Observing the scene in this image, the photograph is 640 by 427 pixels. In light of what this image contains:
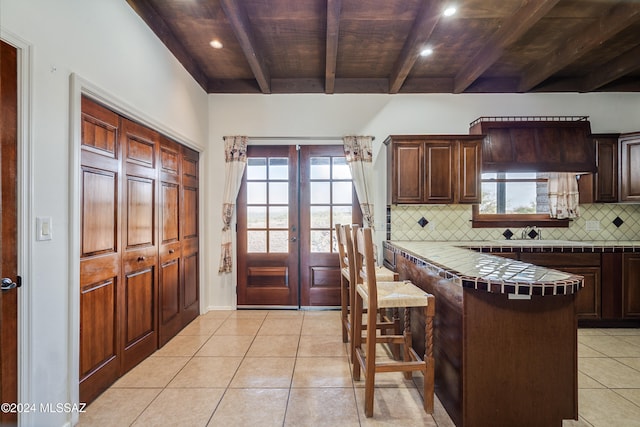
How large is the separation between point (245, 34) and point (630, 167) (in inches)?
175

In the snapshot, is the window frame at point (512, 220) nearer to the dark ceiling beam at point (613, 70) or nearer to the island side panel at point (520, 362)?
the dark ceiling beam at point (613, 70)

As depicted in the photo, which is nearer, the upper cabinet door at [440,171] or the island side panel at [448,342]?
the island side panel at [448,342]

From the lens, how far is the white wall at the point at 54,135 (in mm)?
1599

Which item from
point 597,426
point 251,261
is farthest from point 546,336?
point 251,261

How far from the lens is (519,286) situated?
1.58 m

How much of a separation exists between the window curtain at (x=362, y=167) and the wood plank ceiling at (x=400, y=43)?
27.3 inches

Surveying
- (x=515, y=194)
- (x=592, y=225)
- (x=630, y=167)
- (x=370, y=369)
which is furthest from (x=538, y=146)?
(x=370, y=369)

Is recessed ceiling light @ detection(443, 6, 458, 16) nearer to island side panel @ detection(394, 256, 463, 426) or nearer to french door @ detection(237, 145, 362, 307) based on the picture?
french door @ detection(237, 145, 362, 307)

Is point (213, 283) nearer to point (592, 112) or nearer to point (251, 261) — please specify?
point (251, 261)

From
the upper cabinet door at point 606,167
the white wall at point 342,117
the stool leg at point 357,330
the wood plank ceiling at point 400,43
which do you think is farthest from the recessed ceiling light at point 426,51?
the stool leg at point 357,330

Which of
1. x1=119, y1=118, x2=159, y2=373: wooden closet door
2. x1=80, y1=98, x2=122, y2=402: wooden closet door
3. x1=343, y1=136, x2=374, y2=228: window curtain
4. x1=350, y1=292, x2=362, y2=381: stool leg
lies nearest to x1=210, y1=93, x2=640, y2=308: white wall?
x1=343, y1=136, x2=374, y2=228: window curtain

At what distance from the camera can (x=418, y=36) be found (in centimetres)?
276

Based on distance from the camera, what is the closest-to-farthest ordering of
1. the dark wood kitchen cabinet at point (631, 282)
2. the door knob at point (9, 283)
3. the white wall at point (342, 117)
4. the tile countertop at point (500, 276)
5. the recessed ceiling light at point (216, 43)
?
the door knob at point (9, 283) < the tile countertop at point (500, 276) < the recessed ceiling light at point (216, 43) < the dark wood kitchen cabinet at point (631, 282) < the white wall at point (342, 117)

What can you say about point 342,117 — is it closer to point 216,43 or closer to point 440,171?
point 440,171
